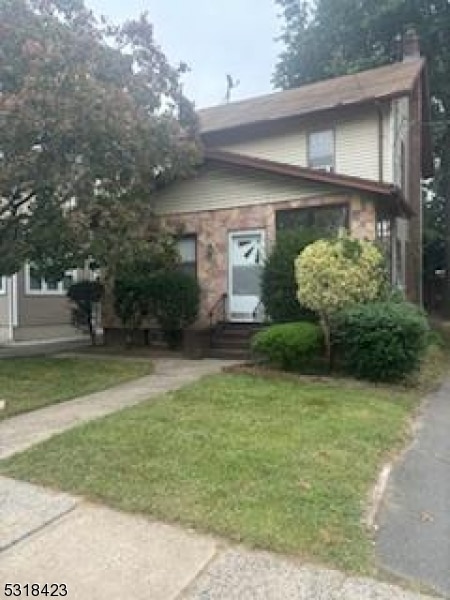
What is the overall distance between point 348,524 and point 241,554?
94 centimetres

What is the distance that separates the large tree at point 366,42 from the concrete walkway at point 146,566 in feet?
79.1

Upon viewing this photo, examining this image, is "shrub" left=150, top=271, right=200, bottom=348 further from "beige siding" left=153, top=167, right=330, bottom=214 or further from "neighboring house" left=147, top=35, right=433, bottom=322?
"beige siding" left=153, top=167, right=330, bottom=214

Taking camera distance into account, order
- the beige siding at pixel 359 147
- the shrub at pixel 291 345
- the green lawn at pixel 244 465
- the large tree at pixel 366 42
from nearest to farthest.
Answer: the green lawn at pixel 244 465 < the shrub at pixel 291 345 < the beige siding at pixel 359 147 < the large tree at pixel 366 42

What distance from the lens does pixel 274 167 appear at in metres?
14.1

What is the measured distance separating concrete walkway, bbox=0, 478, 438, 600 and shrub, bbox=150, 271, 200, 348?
9896mm

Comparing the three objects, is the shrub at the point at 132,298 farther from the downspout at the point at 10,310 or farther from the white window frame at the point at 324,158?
the white window frame at the point at 324,158

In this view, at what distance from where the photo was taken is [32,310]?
18.9 metres

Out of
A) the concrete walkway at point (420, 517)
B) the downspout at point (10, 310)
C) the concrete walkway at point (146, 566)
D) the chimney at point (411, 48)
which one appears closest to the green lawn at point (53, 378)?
the concrete walkway at point (146, 566)

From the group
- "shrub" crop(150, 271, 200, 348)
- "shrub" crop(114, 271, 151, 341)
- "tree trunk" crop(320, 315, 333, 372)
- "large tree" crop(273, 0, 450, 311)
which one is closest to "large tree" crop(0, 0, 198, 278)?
"shrub" crop(150, 271, 200, 348)

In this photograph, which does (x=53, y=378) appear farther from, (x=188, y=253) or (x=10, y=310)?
(x=10, y=310)

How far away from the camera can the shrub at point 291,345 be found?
36.0ft

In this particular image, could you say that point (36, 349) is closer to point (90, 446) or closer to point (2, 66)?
point (2, 66)

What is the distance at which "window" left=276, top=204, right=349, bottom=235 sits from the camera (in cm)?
1368

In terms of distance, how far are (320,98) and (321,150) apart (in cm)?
203
